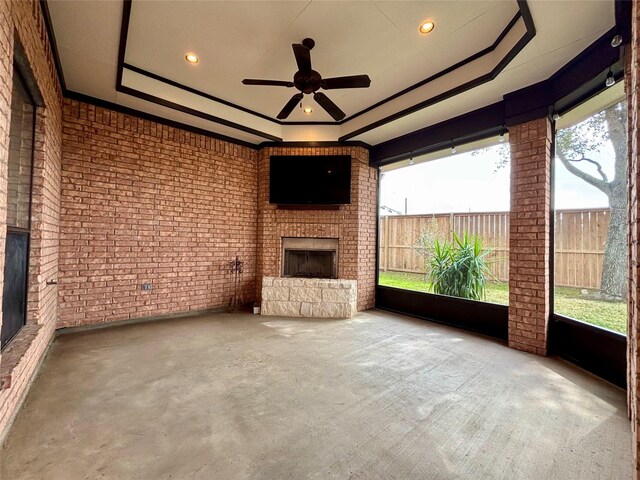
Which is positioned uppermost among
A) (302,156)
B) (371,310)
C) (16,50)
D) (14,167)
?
(302,156)

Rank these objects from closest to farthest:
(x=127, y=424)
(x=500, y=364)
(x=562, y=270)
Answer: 1. (x=127, y=424)
2. (x=500, y=364)
3. (x=562, y=270)

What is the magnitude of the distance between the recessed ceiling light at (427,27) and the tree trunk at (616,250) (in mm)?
2285

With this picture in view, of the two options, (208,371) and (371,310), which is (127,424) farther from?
(371,310)

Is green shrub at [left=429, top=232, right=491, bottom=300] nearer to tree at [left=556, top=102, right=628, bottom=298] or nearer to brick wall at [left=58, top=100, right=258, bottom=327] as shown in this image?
tree at [left=556, top=102, right=628, bottom=298]

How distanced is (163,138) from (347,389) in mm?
4298

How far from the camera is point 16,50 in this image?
1.80 metres

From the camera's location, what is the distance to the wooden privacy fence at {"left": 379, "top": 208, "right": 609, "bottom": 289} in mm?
2852

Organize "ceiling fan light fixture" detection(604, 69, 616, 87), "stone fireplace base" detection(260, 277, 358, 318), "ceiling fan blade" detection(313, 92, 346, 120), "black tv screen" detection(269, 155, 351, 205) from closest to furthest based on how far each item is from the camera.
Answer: "ceiling fan light fixture" detection(604, 69, 616, 87)
"ceiling fan blade" detection(313, 92, 346, 120)
"stone fireplace base" detection(260, 277, 358, 318)
"black tv screen" detection(269, 155, 351, 205)

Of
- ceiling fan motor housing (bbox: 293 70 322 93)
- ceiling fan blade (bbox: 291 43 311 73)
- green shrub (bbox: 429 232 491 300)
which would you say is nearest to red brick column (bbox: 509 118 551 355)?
green shrub (bbox: 429 232 491 300)

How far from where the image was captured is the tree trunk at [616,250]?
8.31 feet

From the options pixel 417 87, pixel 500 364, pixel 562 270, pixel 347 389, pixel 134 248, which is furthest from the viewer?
pixel 134 248

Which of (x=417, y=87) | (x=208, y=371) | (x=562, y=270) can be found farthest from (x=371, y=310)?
(x=417, y=87)

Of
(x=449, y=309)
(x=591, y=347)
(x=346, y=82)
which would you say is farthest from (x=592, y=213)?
(x=346, y=82)

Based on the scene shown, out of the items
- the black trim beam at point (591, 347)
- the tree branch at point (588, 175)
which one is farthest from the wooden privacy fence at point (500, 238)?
the black trim beam at point (591, 347)
